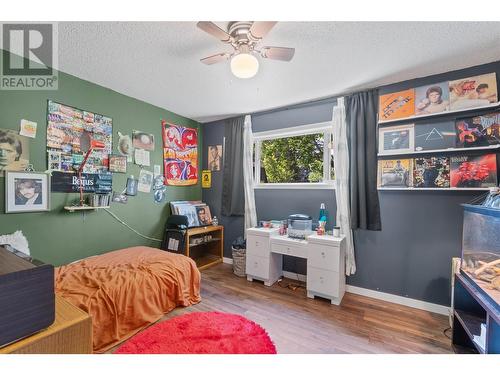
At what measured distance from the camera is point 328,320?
6.66ft

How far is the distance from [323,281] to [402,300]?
83 centimetres

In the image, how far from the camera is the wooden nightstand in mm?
527

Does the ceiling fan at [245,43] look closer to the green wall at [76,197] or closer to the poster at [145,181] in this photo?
the green wall at [76,197]

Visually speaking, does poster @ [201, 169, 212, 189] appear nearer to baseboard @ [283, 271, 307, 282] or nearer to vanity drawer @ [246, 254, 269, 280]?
vanity drawer @ [246, 254, 269, 280]

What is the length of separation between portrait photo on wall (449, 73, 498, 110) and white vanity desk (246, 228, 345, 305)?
1694 millimetres

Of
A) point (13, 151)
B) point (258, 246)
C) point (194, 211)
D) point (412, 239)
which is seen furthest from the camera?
point (194, 211)

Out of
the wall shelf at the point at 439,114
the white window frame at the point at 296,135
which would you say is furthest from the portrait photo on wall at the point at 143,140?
the wall shelf at the point at 439,114

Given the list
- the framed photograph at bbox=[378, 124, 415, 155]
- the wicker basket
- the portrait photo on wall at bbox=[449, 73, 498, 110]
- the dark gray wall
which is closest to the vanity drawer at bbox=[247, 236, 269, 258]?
the wicker basket

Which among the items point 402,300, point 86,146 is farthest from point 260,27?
point 402,300

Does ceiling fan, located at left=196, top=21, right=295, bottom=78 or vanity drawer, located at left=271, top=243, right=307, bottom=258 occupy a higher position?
ceiling fan, located at left=196, top=21, right=295, bottom=78

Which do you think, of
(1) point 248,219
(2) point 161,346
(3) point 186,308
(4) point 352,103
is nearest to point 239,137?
(1) point 248,219

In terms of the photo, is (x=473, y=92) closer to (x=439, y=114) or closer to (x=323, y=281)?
(x=439, y=114)

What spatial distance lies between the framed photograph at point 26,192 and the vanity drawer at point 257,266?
220cm

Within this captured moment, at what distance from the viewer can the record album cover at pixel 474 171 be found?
1.94 m
